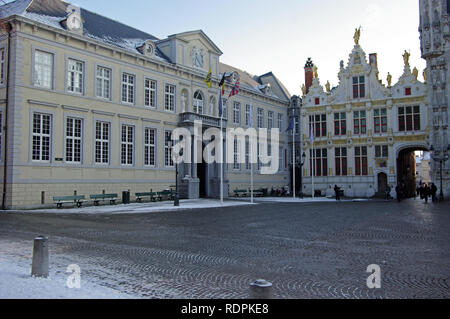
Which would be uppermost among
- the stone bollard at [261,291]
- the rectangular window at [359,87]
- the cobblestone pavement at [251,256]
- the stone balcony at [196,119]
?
the rectangular window at [359,87]

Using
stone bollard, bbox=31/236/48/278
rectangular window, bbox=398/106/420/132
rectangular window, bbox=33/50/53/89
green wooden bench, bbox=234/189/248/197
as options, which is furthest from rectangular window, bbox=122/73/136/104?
rectangular window, bbox=398/106/420/132

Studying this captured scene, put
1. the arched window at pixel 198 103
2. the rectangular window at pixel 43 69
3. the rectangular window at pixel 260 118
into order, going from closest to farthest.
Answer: the rectangular window at pixel 43 69 → the arched window at pixel 198 103 → the rectangular window at pixel 260 118

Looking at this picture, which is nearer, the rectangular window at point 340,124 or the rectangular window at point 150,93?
the rectangular window at point 150,93

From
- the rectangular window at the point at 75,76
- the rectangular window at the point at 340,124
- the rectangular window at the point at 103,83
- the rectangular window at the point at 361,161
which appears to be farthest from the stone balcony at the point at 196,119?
the rectangular window at the point at 361,161

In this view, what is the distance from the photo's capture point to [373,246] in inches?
426

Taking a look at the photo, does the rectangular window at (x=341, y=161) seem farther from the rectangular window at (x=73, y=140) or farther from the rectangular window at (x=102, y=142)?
the rectangular window at (x=73, y=140)

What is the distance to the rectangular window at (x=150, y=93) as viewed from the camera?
1372 inches

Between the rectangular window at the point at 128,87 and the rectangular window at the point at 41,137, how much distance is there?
23.5 ft

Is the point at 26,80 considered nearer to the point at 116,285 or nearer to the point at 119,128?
the point at 119,128

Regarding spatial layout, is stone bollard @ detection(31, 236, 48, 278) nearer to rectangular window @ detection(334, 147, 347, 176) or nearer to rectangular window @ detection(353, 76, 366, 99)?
rectangular window @ detection(334, 147, 347, 176)

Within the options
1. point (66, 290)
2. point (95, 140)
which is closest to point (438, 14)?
point (95, 140)

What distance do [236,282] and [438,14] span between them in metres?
44.8

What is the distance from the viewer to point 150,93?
35.2 metres

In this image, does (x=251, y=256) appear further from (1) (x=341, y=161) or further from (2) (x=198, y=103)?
(1) (x=341, y=161)
